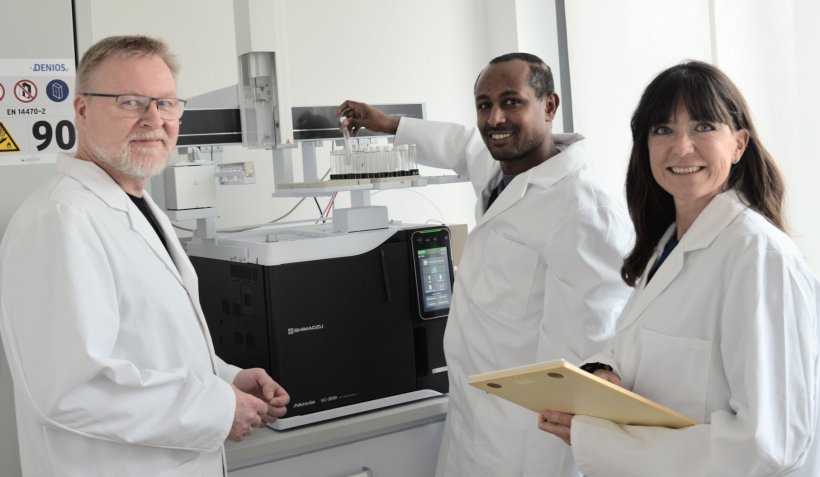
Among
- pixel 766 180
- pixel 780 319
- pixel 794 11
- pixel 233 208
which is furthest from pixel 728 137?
pixel 233 208

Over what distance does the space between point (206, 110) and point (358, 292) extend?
0.59 m

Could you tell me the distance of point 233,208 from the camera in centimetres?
312

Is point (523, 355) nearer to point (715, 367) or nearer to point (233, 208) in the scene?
point (715, 367)

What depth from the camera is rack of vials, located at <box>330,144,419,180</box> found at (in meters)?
2.05

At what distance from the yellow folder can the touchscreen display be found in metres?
0.62

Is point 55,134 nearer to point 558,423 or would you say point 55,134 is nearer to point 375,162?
point 375,162

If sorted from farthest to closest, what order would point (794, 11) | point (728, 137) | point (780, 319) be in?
point (794, 11), point (728, 137), point (780, 319)

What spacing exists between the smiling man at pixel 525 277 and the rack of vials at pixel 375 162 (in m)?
0.22

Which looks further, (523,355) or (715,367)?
(523,355)

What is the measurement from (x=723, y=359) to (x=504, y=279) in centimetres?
66

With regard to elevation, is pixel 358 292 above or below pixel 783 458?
above

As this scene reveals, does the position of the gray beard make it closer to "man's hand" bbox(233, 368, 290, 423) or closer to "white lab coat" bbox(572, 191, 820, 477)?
"man's hand" bbox(233, 368, 290, 423)

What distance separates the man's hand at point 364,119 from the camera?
2.23 metres

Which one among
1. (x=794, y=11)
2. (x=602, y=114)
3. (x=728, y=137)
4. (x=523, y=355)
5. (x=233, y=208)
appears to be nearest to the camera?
(x=728, y=137)
